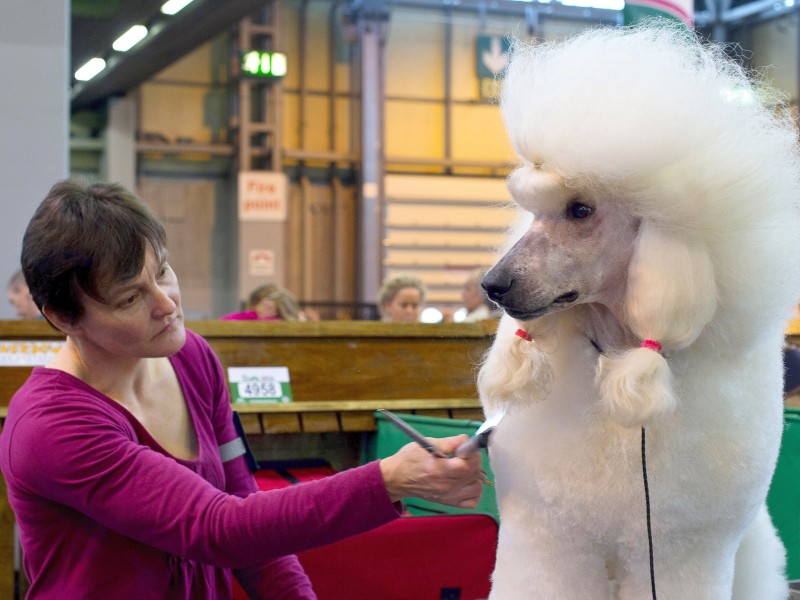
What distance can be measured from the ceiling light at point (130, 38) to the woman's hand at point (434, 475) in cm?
623

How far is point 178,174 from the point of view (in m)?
9.34

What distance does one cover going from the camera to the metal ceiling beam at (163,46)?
6.47 metres

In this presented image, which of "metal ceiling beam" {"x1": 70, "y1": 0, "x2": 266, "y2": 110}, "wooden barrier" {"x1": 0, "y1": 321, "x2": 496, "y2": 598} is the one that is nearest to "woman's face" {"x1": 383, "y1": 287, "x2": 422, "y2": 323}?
"wooden barrier" {"x1": 0, "y1": 321, "x2": 496, "y2": 598}

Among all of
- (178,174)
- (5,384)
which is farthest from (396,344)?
(178,174)

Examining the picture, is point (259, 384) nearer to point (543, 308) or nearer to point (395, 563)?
point (395, 563)

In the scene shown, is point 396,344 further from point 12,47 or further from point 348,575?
point 12,47

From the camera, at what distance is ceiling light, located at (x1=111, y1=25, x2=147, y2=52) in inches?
269

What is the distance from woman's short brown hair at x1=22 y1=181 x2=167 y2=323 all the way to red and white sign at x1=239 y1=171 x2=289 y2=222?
20.9 ft

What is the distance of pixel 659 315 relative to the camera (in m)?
1.08

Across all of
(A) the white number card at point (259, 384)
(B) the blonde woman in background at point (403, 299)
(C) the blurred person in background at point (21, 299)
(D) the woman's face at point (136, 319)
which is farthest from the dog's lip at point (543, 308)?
(B) the blonde woman in background at point (403, 299)

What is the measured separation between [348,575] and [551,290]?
2.99ft

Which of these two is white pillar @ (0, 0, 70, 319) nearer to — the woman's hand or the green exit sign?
the woman's hand

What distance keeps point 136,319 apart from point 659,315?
69 centimetres

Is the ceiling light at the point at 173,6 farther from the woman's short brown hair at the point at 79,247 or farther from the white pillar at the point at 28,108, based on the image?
the woman's short brown hair at the point at 79,247
